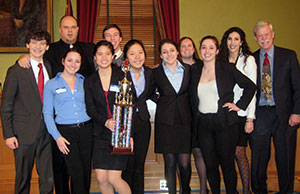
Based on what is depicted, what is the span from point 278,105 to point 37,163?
239 cm

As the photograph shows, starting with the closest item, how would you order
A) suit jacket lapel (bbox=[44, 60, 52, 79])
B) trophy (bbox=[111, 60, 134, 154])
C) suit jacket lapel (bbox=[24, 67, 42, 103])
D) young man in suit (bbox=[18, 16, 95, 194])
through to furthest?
trophy (bbox=[111, 60, 134, 154]), suit jacket lapel (bbox=[24, 67, 42, 103]), suit jacket lapel (bbox=[44, 60, 52, 79]), young man in suit (bbox=[18, 16, 95, 194])

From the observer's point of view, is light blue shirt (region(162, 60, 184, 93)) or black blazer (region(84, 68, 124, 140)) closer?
black blazer (region(84, 68, 124, 140))

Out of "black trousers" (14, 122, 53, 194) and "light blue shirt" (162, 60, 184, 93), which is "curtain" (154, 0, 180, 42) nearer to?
"light blue shirt" (162, 60, 184, 93)

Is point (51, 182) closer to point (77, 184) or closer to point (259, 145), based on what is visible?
point (77, 184)

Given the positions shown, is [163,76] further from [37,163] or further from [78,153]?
[37,163]

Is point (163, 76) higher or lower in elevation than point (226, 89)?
higher

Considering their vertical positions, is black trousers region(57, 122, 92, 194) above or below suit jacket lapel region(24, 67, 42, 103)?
below

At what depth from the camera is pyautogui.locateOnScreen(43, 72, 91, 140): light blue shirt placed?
2602 mm

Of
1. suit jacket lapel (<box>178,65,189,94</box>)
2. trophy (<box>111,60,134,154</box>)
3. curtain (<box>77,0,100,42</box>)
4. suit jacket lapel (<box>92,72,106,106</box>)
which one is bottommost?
trophy (<box>111,60,134,154</box>)

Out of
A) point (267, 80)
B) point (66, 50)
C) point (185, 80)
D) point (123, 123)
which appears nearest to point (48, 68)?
point (66, 50)

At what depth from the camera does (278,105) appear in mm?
3023

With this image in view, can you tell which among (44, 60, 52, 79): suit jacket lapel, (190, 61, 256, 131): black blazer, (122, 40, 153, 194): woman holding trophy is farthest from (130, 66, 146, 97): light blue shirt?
(44, 60, 52, 79): suit jacket lapel

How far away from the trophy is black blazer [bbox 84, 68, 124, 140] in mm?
147

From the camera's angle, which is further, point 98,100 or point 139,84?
point 139,84
